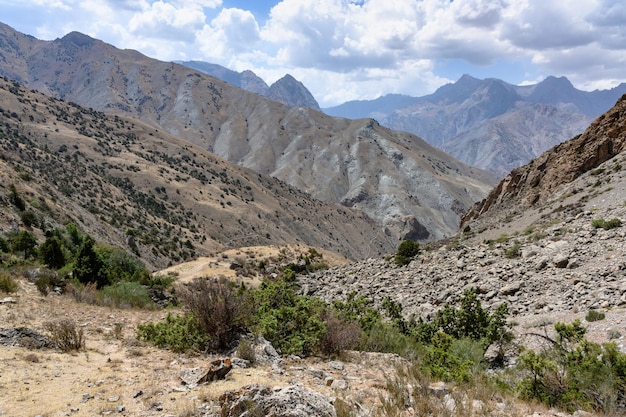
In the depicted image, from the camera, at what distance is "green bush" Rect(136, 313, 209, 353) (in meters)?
8.41

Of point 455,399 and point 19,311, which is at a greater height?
point 455,399

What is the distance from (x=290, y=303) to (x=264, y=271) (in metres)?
26.6

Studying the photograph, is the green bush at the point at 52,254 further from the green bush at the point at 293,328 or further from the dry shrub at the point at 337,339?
the dry shrub at the point at 337,339

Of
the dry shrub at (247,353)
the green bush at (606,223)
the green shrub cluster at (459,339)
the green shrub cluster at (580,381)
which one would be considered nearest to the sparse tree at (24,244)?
the dry shrub at (247,353)

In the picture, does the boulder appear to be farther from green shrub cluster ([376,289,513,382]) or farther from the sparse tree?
the sparse tree

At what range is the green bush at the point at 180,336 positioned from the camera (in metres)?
8.41

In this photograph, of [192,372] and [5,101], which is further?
[5,101]

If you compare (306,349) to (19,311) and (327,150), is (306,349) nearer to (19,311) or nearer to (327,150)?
(19,311)

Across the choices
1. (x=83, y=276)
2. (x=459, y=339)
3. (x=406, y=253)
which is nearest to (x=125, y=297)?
(x=83, y=276)

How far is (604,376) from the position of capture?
18.8ft

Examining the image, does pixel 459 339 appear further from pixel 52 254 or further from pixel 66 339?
pixel 52 254

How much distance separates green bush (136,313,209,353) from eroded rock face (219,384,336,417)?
3623mm

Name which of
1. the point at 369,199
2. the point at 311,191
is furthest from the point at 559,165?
the point at 311,191

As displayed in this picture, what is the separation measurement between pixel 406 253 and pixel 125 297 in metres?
18.0
